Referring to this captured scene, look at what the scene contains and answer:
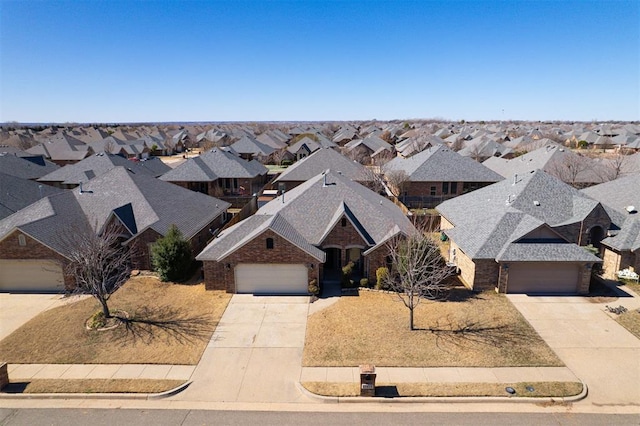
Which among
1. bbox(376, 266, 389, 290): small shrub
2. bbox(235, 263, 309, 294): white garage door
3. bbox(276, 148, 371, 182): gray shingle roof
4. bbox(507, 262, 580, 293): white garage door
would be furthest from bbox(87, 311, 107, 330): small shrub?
bbox(276, 148, 371, 182): gray shingle roof

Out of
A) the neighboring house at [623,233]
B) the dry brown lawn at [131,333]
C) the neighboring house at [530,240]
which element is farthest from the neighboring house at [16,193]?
the neighboring house at [623,233]

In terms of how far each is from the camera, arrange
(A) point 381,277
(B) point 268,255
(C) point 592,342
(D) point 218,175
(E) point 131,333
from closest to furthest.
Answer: (C) point 592,342 → (E) point 131,333 → (B) point 268,255 → (A) point 381,277 → (D) point 218,175

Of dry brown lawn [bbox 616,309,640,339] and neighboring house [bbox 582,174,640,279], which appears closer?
dry brown lawn [bbox 616,309,640,339]

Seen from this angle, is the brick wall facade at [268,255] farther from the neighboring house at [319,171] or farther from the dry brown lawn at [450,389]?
the neighboring house at [319,171]

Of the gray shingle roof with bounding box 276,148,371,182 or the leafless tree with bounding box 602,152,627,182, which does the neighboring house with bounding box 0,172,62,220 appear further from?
the leafless tree with bounding box 602,152,627,182

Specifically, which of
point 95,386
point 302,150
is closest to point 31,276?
point 95,386

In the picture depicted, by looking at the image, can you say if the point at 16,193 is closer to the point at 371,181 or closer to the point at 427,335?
the point at 371,181
